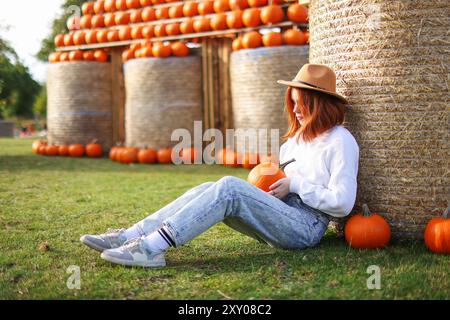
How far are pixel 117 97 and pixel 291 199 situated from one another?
25.6ft

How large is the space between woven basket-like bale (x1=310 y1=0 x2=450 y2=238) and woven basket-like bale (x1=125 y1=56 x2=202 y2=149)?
562 cm

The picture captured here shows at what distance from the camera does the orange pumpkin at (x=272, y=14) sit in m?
7.76

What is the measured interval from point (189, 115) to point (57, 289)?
21.1 feet

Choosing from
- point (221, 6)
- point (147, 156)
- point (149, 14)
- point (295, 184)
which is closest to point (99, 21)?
point (149, 14)

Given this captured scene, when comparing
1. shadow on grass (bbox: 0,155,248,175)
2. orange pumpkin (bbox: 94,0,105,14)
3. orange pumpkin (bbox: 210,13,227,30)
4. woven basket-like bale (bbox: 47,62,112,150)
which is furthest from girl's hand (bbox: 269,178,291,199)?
orange pumpkin (bbox: 94,0,105,14)

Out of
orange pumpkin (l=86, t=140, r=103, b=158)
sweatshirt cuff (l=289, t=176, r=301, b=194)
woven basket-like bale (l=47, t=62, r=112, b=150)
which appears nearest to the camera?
sweatshirt cuff (l=289, t=176, r=301, b=194)

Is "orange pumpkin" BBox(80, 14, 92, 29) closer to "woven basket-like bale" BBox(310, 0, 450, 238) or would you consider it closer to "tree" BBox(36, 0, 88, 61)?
"woven basket-like bale" BBox(310, 0, 450, 238)

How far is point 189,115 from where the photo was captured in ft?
28.5

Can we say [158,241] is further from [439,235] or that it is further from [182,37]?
[182,37]

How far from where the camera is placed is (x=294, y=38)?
7.52m

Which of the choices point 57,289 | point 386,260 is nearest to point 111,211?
point 57,289

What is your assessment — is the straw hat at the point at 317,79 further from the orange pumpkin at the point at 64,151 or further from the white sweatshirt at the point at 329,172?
the orange pumpkin at the point at 64,151

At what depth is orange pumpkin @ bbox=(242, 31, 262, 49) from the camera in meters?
7.75

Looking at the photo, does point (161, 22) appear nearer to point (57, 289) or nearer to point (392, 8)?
point (392, 8)
